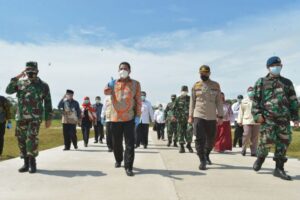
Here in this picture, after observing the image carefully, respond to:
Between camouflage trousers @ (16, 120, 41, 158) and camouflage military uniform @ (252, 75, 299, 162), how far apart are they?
4011mm

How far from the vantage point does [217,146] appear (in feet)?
44.1

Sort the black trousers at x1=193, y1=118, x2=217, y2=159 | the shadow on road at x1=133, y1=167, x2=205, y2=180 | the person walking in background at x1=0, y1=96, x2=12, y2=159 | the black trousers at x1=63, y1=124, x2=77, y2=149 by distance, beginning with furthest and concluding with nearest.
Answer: the black trousers at x1=63, y1=124, x2=77, y2=149, the person walking in background at x1=0, y1=96, x2=12, y2=159, the black trousers at x1=193, y1=118, x2=217, y2=159, the shadow on road at x1=133, y1=167, x2=205, y2=180

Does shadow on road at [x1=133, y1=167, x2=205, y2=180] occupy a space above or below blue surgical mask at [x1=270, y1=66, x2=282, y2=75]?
below

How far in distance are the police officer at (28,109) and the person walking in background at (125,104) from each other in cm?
130

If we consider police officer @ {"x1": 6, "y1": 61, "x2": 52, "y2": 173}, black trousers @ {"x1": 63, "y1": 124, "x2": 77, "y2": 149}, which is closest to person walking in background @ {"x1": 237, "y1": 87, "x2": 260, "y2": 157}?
black trousers @ {"x1": 63, "y1": 124, "x2": 77, "y2": 149}

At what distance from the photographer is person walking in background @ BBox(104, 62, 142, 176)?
7578mm

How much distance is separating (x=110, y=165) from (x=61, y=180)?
2.24 meters

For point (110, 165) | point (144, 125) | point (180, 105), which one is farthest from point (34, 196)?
point (144, 125)

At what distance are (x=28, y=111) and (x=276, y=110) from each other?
4.46 metres

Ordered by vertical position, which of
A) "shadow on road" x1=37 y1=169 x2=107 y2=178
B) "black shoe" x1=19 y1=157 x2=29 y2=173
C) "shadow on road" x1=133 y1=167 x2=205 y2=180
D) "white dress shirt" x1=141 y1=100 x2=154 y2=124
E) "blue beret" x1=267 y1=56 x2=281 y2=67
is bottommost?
"shadow on road" x1=133 y1=167 x2=205 y2=180

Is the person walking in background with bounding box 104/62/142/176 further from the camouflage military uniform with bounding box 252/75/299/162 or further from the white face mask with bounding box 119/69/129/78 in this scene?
the camouflage military uniform with bounding box 252/75/299/162

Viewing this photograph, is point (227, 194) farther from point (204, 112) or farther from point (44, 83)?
point (44, 83)

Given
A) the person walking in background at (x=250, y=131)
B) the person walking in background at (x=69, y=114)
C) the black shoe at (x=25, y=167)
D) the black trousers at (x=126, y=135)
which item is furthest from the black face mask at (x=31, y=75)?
the person walking in background at (x=250, y=131)

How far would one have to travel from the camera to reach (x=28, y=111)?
7.50 meters
